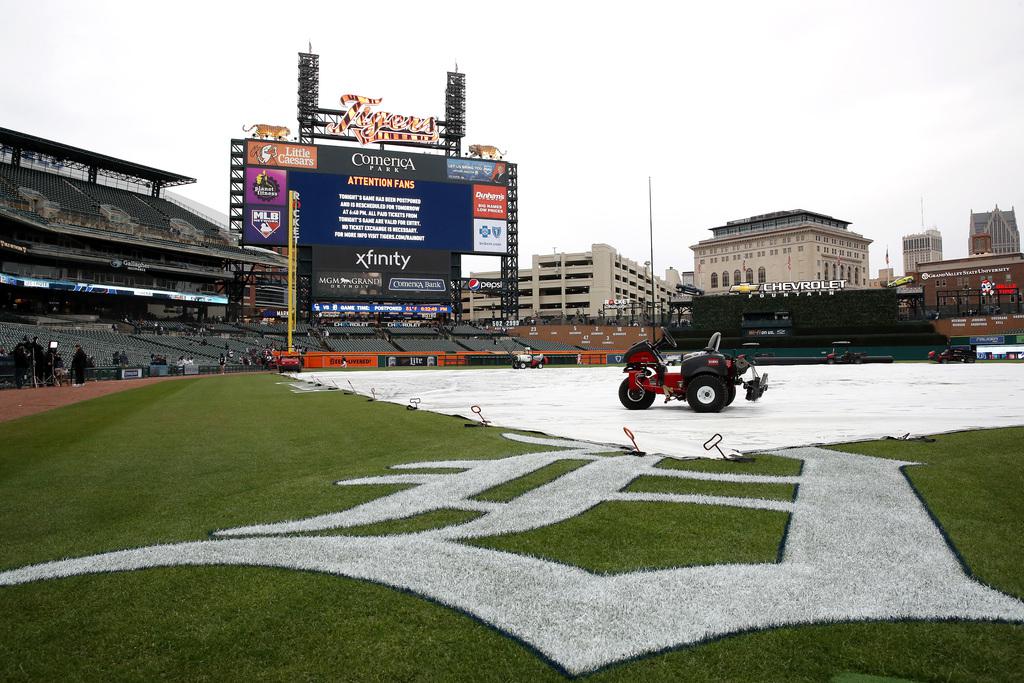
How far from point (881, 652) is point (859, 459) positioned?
419 centimetres

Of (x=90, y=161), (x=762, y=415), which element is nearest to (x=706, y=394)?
(x=762, y=415)

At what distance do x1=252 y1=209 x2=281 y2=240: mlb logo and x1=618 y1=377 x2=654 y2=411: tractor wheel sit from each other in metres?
48.9

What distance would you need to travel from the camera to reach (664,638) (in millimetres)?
2172

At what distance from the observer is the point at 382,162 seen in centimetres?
5659

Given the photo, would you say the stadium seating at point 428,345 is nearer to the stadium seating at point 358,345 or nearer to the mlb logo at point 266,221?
the stadium seating at point 358,345

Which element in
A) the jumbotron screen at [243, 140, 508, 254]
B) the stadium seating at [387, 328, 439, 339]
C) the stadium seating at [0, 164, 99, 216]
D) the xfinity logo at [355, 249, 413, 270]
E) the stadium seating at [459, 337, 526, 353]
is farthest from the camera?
the stadium seating at [387, 328, 439, 339]

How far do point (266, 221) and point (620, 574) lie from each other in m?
56.0

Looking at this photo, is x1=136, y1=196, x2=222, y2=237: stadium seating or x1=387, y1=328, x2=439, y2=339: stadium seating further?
x1=387, y1=328, x2=439, y2=339: stadium seating

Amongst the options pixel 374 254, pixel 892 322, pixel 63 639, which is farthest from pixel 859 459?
pixel 892 322

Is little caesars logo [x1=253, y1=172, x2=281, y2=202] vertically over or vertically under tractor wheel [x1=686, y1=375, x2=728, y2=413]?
over

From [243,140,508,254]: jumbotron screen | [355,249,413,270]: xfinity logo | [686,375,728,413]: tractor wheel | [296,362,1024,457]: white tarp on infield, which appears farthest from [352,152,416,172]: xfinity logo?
[686,375,728,413]: tractor wheel

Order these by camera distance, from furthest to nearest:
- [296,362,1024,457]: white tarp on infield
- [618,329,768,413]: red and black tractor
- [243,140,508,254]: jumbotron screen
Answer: [243,140,508,254]: jumbotron screen, [618,329,768,413]: red and black tractor, [296,362,1024,457]: white tarp on infield

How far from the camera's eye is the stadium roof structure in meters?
50.1

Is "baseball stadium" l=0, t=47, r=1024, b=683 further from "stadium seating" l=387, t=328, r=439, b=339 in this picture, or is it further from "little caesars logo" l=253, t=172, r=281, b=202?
"stadium seating" l=387, t=328, r=439, b=339
